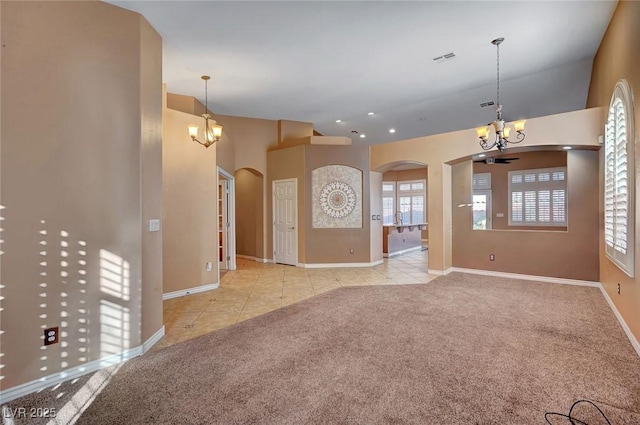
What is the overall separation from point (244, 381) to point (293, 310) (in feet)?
5.61

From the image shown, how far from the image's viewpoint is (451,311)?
3.94 metres

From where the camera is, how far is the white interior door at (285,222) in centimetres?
716

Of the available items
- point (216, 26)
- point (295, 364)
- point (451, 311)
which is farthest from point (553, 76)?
point (295, 364)

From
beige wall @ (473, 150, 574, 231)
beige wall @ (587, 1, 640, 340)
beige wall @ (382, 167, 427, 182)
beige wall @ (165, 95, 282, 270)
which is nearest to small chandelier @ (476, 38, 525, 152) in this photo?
beige wall @ (587, 1, 640, 340)

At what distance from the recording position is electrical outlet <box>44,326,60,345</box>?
2333mm

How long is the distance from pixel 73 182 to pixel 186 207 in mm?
2366

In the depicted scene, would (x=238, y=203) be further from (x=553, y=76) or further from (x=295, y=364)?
(x=553, y=76)

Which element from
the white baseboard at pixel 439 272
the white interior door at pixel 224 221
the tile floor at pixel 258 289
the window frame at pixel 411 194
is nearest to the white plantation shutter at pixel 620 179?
the white baseboard at pixel 439 272

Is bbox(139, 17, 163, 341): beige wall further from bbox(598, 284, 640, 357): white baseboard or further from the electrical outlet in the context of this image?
bbox(598, 284, 640, 357): white baseboard

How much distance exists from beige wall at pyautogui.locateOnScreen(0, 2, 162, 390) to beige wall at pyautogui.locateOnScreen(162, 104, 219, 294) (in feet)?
5.30

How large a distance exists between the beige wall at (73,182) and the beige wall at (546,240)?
574cm

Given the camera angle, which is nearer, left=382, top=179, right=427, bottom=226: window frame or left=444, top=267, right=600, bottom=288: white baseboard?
left=444, top=267, right=600, bottom=288: white baseboard

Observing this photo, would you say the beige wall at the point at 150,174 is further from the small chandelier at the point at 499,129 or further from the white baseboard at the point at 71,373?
the small chandelier at the point at 499,129

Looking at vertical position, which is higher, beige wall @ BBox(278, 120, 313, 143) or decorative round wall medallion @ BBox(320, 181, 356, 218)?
beige wall @ BBox(278, 120, 313, 143)
